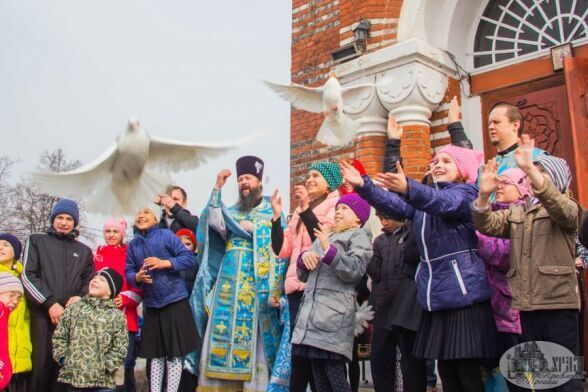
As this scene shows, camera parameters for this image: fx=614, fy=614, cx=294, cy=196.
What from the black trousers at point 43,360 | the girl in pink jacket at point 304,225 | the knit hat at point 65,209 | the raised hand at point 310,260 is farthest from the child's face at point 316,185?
the black trousers at point 43,360

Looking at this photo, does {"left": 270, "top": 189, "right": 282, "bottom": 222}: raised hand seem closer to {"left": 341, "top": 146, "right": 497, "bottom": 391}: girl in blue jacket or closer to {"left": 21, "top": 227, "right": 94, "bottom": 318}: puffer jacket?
{"left": 341, "top": 146, "right": 497, "bottom": 391}: girl in blue jacket

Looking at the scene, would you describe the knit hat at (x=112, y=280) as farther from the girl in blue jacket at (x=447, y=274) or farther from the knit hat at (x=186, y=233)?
the girl in blue jacket at (x=447, y=274)

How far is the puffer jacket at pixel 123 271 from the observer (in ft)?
16.6

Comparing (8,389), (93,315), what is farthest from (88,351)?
(8,389)

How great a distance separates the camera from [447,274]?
3125mm

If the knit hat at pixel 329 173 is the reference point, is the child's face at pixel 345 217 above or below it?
below

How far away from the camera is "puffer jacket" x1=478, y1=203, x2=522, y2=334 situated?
3162 mm

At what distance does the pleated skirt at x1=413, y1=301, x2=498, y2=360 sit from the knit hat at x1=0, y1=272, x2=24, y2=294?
3.02 metres

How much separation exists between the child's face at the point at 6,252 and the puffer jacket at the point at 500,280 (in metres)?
3.63

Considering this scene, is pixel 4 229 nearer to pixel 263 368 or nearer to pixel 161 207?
pixel 161 207

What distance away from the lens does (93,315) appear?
171 inches

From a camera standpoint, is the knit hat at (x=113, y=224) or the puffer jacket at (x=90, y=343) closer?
the puffer jacket at (x=90, y=343)

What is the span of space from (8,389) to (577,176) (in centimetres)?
470

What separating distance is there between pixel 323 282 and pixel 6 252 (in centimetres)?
263
